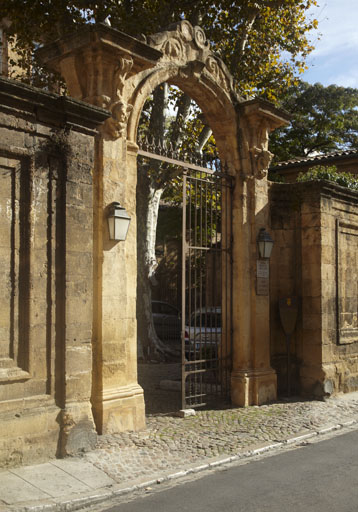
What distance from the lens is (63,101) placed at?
6000 mm

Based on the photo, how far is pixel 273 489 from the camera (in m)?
5.13

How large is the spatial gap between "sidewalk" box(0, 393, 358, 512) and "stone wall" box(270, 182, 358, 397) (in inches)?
27.2

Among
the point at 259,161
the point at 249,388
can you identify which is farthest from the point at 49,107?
the point at 249,388

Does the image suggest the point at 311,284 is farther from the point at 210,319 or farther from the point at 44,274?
the point at 44,274

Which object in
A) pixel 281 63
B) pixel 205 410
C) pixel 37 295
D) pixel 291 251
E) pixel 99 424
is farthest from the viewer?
pixel 281 63

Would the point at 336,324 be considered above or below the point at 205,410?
above

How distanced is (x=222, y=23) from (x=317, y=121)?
14.7 m

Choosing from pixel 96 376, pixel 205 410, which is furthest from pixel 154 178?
pixel 96 376

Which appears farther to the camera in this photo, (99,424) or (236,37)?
(236,37)

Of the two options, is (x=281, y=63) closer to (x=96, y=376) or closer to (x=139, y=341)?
(x=139, y=341)

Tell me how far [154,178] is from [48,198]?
26.7 feet

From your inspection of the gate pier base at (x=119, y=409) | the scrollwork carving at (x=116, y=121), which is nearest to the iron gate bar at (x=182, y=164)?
the scrollwork carving at (x=116, y=121)

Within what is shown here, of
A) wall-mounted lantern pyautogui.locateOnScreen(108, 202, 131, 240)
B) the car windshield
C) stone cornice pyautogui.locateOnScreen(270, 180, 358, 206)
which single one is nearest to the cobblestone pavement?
the car windshield

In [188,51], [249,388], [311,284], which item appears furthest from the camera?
[311,284]
